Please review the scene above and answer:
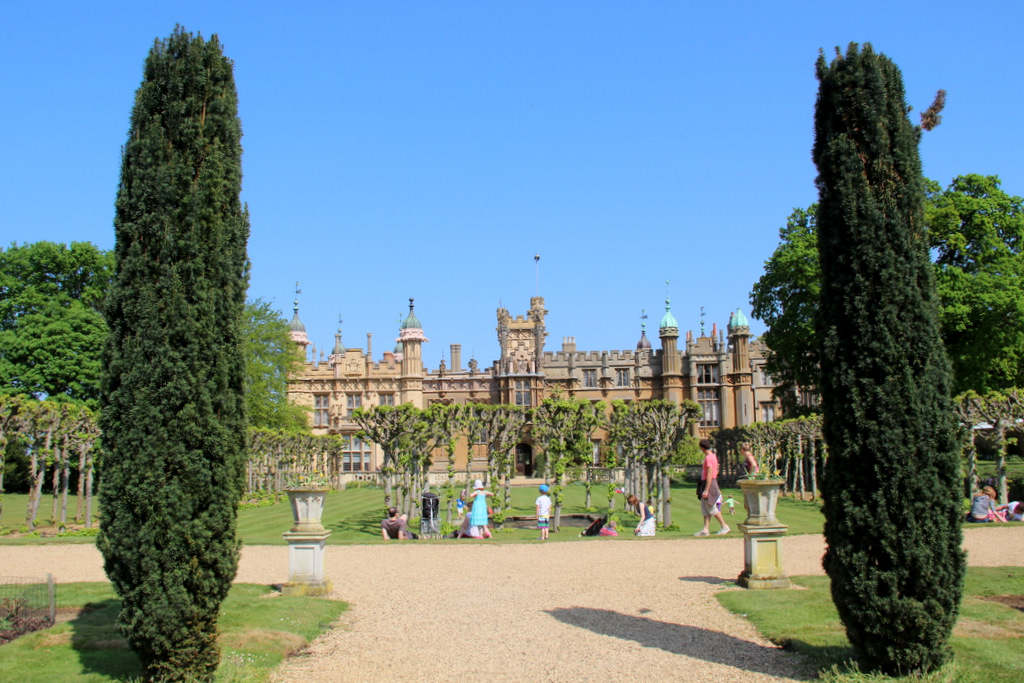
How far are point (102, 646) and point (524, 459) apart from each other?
44306mm

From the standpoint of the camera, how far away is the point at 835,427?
711 cm

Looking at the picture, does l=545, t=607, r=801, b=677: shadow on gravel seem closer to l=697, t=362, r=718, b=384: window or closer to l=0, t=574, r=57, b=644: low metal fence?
l=0, t=574, r=57, b=644: low metal fence

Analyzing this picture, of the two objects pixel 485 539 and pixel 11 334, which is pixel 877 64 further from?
pixel 11 334

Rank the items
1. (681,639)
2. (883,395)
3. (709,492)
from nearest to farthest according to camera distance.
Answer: (883,395) < (681,639) < (709,492)

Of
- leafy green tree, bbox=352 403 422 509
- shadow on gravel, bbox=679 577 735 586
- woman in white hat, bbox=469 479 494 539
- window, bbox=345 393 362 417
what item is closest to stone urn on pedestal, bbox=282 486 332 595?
shadow on gravel, bbox=679 577 735 586

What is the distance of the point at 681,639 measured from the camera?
28.2ft

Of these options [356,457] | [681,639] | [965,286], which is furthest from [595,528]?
[356,457]

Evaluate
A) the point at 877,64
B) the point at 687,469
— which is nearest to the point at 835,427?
the point at 877,64

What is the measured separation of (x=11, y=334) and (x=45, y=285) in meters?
2.63

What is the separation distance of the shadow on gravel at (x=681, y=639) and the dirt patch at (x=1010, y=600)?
12.3ft

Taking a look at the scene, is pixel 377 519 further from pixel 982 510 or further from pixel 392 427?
pixel 982 510

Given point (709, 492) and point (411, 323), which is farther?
point (411, 323)

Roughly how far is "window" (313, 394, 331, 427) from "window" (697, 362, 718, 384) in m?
24.3

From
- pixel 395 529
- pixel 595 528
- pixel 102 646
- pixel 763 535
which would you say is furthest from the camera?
pixel 395 529
